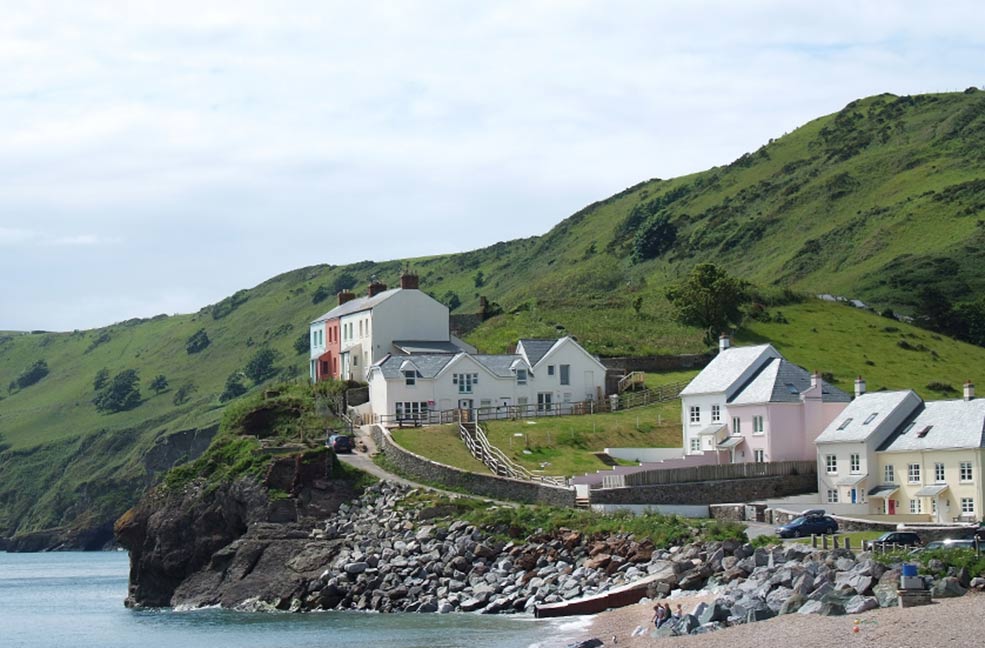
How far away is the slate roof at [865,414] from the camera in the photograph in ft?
213

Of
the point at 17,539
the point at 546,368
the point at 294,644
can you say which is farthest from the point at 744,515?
the point at 17,539

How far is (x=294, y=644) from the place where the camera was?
49.5 metres

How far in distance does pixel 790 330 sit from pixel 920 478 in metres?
48.2

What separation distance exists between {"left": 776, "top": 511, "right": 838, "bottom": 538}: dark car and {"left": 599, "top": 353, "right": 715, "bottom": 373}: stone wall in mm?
40825

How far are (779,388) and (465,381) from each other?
20.5 metres

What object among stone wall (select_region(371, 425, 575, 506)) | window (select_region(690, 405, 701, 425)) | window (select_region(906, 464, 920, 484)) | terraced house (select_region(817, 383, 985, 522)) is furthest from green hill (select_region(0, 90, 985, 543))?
window (select_region(906, 464, 920, 484))

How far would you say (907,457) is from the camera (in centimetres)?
6253

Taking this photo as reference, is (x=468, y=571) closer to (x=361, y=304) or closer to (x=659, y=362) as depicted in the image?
(x=659, y=362)

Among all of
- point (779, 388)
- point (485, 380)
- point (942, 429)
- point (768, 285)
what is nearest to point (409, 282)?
point (485, 380)

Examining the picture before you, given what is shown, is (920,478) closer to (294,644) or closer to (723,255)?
(294,644)

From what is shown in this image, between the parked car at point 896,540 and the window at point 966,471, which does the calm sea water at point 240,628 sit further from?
the window at point 966,471

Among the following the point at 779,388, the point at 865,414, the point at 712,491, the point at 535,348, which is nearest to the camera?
the point at 712,491

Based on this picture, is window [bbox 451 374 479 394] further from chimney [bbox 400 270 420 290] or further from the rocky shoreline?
the rocky shoreline

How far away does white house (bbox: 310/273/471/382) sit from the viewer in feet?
307
